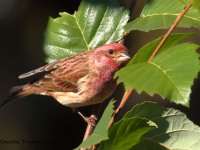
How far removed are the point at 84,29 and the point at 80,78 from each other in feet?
3.35

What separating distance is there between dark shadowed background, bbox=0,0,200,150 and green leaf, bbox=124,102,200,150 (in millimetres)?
5208

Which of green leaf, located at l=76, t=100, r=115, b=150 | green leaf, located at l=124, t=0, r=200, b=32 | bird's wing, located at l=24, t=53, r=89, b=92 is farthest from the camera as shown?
bird's wing, located at l=24, t=53, r=89, b=92

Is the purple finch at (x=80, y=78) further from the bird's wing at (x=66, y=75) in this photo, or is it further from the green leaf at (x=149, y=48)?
the green leaf at (x=149, y=48)

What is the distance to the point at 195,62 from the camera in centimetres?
250

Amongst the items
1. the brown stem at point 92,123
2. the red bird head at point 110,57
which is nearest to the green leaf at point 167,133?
the brown stem at point 92,123

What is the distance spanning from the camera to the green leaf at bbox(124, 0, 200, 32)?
3385 mm

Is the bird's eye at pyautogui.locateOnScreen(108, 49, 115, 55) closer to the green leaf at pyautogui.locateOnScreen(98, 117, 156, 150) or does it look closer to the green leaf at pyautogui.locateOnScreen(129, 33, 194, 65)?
the green leaf at pyautogui.locateOnScreen(129, 33, 194, 65)

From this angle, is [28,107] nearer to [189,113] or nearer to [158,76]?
[189,113]

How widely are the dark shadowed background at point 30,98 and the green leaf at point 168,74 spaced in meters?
5.65

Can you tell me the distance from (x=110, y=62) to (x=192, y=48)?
2.18m

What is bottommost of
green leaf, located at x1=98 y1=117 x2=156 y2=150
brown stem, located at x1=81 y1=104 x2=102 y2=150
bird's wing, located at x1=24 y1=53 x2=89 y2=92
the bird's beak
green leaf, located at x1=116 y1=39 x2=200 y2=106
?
bird's wing, located at x1=24 y1=53 x2=89 y2=92

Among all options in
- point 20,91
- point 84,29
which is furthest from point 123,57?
point 20,91

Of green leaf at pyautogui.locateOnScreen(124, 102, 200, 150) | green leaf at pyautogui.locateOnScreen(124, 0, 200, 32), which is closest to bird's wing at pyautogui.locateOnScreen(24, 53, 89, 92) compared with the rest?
green leaf at pyautogui.locateOnScreen(124, 0, 200, 32)

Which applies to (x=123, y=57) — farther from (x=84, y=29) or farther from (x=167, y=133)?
(x=167, y=133)
